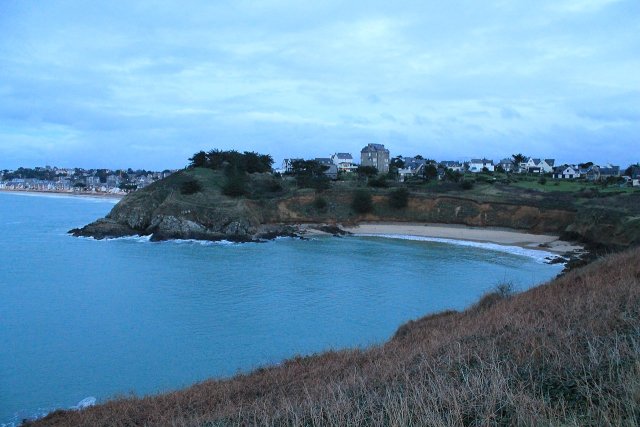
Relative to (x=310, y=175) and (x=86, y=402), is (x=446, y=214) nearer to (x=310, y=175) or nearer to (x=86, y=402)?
(x=310, y=175)

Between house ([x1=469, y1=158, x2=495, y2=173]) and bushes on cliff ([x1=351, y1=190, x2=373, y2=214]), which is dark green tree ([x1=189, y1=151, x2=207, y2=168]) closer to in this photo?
bushes on cliff ([x1=351, y1=190, x2=373, y2=214])

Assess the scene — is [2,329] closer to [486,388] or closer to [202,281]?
[202,281]

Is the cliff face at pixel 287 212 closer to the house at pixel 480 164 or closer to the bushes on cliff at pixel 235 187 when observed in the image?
the bushes on cliff at pixel 235 187

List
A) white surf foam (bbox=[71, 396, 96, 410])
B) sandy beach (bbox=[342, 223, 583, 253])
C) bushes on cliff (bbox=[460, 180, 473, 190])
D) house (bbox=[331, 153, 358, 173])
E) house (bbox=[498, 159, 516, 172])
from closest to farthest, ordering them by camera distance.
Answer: white surf foam (bbox=[71, 396, 96, 410]) → sandy beach (bbox=[342, 223, 583, 253]) → bushes on cliff (bbox=[460, 180, 473, 190]) → house (bbox=[498, 159, 516, 172]) → house (bbox=[331, 153, 358, 173])

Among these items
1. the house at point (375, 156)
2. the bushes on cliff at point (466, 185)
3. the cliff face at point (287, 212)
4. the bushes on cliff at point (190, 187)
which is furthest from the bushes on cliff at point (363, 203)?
the house at point (375, 156)

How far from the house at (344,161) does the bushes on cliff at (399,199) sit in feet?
166

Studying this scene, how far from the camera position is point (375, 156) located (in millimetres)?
99250

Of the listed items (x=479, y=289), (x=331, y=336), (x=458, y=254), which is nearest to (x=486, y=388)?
(x=331, y=336)

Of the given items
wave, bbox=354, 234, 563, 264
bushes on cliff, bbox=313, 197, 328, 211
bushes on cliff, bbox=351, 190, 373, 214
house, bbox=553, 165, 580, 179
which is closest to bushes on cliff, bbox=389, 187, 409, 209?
bushes on cliff, bbox=351, 190, 373, 214

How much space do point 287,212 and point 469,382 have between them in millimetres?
50397

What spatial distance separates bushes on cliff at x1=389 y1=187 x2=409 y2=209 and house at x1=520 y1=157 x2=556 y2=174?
192 feet

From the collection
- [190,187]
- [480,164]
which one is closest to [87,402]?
[190,187]

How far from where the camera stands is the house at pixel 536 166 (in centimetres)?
10450

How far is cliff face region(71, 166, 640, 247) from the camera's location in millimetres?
47062
